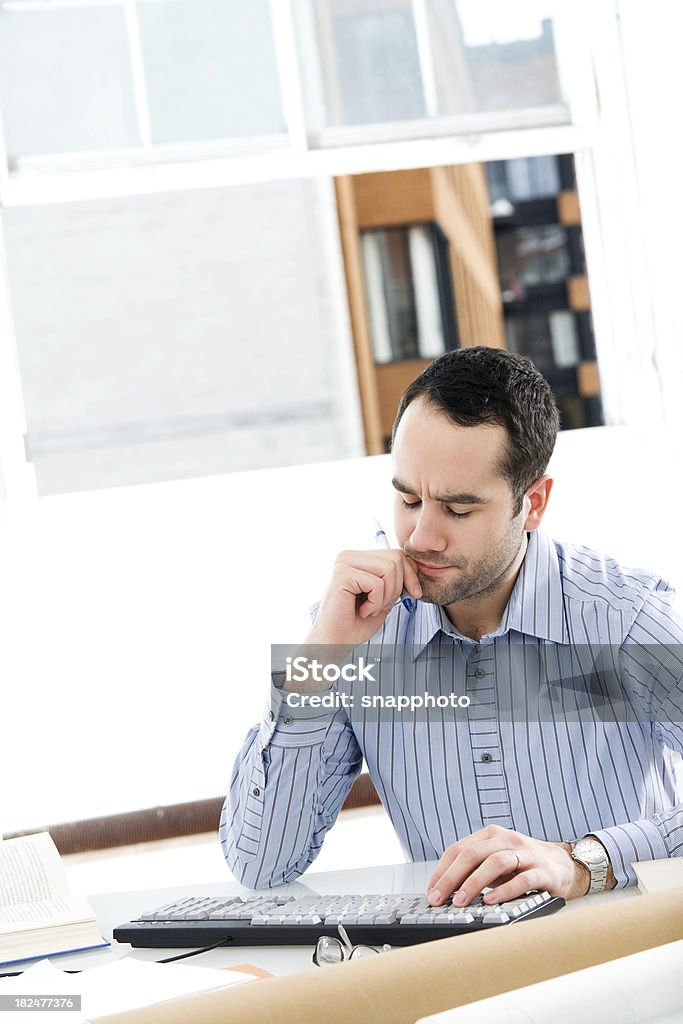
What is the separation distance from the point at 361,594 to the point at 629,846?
16.3 inches

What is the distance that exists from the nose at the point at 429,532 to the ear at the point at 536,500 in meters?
0.15

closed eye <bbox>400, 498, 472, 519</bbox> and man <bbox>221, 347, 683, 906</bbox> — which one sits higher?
closed eye <bbox>400, 498, 472, 519</bbox>

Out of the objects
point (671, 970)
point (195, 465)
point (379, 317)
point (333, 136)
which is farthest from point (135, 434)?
point (671, 970)

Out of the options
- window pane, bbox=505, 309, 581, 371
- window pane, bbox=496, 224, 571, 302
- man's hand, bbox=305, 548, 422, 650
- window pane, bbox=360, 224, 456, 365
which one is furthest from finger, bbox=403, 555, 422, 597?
window pane, bbox=496, 224, 571, 302

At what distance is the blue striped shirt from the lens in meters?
1.39

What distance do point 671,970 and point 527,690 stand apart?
2.05 ft

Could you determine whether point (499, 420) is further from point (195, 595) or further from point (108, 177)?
point (108, 177)

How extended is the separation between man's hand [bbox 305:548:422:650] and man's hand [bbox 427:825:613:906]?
323 mm

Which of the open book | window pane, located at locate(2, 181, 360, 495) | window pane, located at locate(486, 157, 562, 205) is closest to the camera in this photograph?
the open book

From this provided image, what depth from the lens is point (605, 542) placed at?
2.51 m

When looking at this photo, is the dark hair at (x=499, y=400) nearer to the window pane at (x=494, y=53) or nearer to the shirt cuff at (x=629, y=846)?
the shirt cuff at (x=629, y=846)

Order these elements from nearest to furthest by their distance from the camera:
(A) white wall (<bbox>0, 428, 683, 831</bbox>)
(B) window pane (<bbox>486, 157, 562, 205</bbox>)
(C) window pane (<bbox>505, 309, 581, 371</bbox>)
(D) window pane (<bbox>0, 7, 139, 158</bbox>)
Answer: (A) white wall (<bbox>0, 428, 683, 831</bbox>) < (D) window pane (<bbox>0, 7, 139, 158</bbox>) < (C) window pane (<bbox>505, 309, 581, 371</bbox>) < (B) window pane (<bbox>486, 157, 562, 205</bbox>)

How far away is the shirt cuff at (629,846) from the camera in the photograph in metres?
1.19

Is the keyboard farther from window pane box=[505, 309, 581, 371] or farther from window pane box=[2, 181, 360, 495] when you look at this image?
window pane box=[505, 309, 581, 371]
